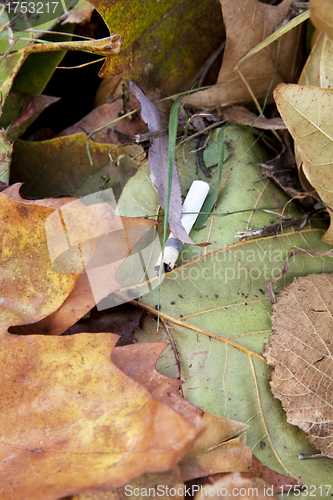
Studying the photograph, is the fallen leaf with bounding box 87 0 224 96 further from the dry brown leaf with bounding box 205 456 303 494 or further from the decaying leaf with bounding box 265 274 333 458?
the dry brown leaf with bounding box 205 456 303 494

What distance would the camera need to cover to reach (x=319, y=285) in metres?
1.20

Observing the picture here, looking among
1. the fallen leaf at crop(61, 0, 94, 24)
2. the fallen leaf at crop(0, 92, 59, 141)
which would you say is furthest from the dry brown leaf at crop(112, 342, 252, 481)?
the fallen leaf at crop(61, 0, 94, 24)

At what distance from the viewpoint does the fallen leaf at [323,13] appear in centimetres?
76

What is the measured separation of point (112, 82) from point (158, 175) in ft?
1.88

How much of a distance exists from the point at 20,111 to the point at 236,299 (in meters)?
1.18

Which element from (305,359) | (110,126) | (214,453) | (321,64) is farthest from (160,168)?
(214,453)

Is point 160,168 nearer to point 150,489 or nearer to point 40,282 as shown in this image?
point 40,282

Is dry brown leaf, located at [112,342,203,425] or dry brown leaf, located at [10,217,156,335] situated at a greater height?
dry brown leaf, located at [10,217,156,335]

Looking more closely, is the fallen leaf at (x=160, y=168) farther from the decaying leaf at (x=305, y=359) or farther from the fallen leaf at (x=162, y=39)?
the decaying leaf at (x=305, y=359)

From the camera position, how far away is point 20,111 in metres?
1.43

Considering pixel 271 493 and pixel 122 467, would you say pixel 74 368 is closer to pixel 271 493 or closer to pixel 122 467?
pixel 122 467

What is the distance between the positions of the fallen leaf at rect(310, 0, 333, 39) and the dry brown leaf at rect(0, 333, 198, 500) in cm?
94

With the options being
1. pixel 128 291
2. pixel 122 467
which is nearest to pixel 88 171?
pixel 128 291

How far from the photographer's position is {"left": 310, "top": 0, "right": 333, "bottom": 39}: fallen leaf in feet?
2.48
